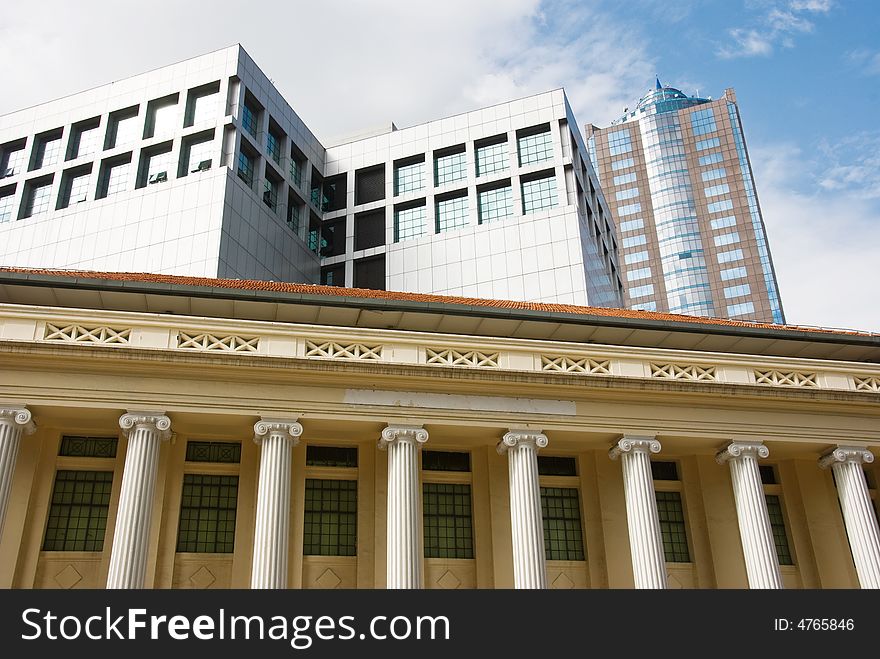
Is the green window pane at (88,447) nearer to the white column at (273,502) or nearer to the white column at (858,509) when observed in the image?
the white column at (273,502)

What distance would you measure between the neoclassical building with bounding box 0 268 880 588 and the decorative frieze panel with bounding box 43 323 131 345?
2.6 inches

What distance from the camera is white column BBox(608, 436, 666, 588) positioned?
21219 mm

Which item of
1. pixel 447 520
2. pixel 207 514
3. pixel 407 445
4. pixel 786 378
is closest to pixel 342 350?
pixel 407 445

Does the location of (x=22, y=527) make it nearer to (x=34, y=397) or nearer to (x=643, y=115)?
(x=34, y=397)

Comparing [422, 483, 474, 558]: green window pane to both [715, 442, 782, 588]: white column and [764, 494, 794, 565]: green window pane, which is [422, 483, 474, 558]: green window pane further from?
[764, 494, 794, 565]: green window pane

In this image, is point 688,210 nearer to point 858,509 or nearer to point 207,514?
point 858,509

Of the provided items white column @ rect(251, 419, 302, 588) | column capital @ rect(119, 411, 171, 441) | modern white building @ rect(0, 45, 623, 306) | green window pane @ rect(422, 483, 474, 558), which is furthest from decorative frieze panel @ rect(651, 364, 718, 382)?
modern white building @ rect(0, 45, 623, 306)

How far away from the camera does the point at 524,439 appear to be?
21.9m

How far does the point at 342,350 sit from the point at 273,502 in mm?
4134

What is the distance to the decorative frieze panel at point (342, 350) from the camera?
70.9 ft

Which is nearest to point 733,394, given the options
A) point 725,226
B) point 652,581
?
point 652,581
